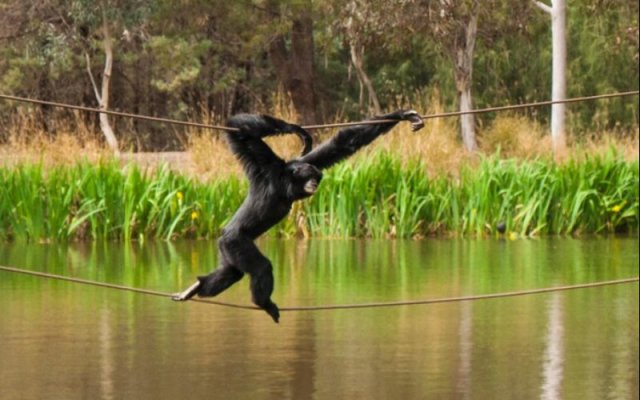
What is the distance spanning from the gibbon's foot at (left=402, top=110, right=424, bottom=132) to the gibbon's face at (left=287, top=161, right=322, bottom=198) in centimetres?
42

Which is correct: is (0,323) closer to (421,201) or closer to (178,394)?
(178,394)

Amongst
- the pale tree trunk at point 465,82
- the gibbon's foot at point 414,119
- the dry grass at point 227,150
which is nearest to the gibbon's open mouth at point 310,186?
the gibbon's foot at point 414,119

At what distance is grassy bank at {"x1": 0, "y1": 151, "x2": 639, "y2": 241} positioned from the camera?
48.1 ft

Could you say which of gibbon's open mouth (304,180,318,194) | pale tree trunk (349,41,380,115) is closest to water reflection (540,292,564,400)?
gibbon's open mouth (304,180,318,194)

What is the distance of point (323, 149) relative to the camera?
607 cm

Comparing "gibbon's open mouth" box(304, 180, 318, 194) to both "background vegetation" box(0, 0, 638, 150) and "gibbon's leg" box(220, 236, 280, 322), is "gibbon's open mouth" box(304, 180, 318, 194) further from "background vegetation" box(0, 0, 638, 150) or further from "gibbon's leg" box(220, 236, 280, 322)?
"background vegetation" box(0, 0, 638, 150)

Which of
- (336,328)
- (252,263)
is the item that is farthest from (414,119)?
(336,328)

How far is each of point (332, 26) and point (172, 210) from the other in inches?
122

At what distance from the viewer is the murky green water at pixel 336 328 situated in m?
8.90

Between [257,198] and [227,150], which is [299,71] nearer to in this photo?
[227,150]

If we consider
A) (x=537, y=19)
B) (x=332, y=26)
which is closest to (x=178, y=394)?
(x=332, y=26)

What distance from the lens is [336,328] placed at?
11.4 meters

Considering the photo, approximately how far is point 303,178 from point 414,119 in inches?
20.2

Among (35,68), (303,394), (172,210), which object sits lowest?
(303,394)
